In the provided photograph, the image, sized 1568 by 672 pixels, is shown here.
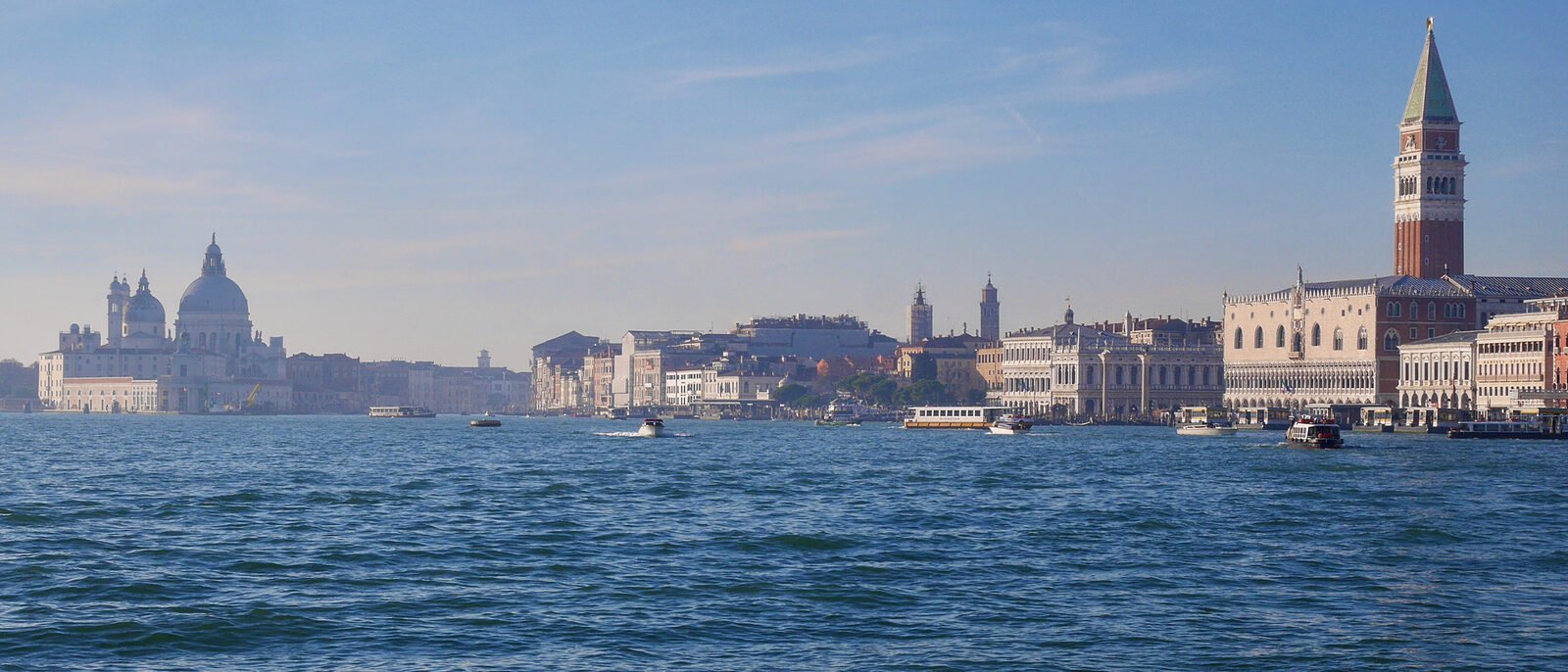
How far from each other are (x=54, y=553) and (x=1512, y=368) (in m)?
84.7

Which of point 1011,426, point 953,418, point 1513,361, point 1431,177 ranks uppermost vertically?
point 1431,177

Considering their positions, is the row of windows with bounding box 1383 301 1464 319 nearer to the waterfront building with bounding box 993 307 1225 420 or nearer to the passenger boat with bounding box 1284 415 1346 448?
the waterfront building with bounding box 993 307 1225 420

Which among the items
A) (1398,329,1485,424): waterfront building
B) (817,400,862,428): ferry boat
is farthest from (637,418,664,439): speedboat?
(817,400,862,428): ferry boat

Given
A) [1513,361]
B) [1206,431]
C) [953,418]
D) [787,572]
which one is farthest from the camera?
[953,418]

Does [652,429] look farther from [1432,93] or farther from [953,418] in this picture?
[1432,93]

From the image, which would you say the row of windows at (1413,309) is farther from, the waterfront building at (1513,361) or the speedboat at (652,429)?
the speedboat at (652,429)

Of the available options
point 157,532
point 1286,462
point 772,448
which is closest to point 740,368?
point 772,448

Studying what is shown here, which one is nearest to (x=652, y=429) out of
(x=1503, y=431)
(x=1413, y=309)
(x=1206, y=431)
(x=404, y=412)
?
(x=1206, y=431)

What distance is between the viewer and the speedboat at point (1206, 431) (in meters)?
100

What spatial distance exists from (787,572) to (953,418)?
277 ft

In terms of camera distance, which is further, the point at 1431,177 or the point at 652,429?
the point at 1431,177

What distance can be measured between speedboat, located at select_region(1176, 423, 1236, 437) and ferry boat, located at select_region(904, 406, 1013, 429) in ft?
33.0

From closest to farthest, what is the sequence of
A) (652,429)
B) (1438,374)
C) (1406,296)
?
1. (652,429)
2. (1438,374)
3. (1406,296)

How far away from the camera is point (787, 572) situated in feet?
88.3
